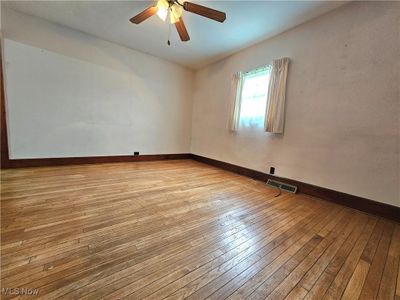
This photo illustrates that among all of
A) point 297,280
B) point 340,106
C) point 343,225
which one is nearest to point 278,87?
point 340,106

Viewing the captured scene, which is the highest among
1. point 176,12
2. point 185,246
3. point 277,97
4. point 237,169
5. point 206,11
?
point 176,12

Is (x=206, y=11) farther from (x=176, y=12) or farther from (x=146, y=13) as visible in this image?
(x=146, y=13)

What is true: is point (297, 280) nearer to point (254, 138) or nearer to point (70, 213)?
point (70, 213)

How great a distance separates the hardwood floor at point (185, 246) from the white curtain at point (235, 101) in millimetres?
1840

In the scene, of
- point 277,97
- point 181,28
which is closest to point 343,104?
point 277,97

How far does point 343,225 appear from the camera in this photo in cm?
184

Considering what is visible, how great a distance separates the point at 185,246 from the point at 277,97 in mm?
2715

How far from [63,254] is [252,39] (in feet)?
13.0

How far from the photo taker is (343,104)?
2.36 m

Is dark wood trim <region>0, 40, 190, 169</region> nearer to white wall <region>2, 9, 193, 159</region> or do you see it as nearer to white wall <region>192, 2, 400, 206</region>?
white wall <region>2, 9, 193, 159</region>

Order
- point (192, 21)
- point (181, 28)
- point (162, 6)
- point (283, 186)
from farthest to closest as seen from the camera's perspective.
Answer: point (283, 186)
point (192, 21)
point (181, 28)
point (162, 6)

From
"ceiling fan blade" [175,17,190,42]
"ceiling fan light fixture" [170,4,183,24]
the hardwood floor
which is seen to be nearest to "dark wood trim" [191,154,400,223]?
the hardwood floor

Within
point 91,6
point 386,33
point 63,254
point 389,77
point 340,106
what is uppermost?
point 91,6

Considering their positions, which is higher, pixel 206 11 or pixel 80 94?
pixel 206 11
